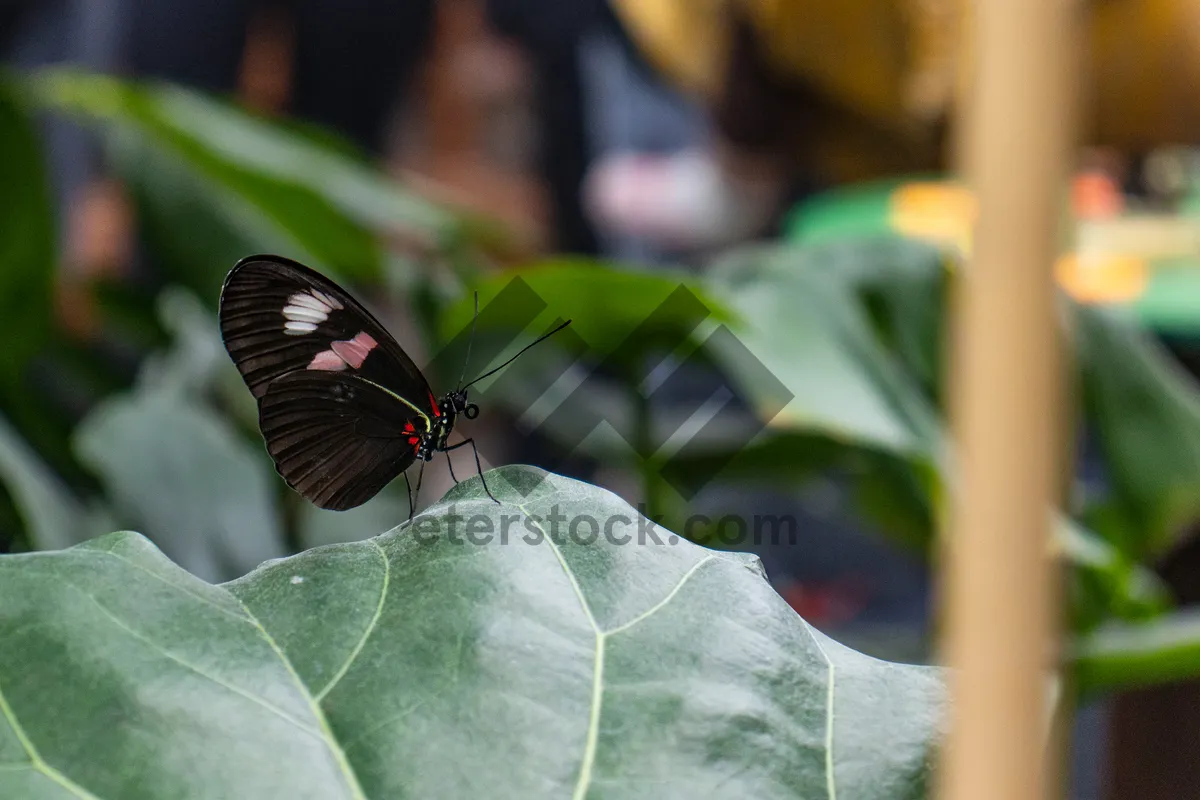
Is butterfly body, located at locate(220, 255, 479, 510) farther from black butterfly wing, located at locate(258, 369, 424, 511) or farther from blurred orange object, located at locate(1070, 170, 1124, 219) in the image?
blurred orange object, located at locate(1070, 170, 1124, 219)

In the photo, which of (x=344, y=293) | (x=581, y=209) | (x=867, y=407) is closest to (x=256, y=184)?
(x=867, y=407)

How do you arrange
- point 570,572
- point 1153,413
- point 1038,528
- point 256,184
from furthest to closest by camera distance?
point 1153,413 → point 256,184 → point 570,572 → point 1038,528

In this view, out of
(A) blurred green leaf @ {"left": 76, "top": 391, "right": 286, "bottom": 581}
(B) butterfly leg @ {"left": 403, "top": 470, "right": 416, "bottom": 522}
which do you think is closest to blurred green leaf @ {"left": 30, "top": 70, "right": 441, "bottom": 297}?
(A) blurred green leaf @ {"left": 76, "top": 391, "right": 286, "bottom": 581}

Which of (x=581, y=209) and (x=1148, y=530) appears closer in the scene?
(x=1148, y=530)

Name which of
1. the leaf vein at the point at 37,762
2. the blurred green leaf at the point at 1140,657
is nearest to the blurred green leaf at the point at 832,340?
the blurred green leaf at the point at 1140,657

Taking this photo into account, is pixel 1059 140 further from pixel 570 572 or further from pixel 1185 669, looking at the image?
pixel 1185 669

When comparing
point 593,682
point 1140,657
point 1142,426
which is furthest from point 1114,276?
point 593,682

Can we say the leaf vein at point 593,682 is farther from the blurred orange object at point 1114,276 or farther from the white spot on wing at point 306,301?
the blurred orange object at point 1114,276
